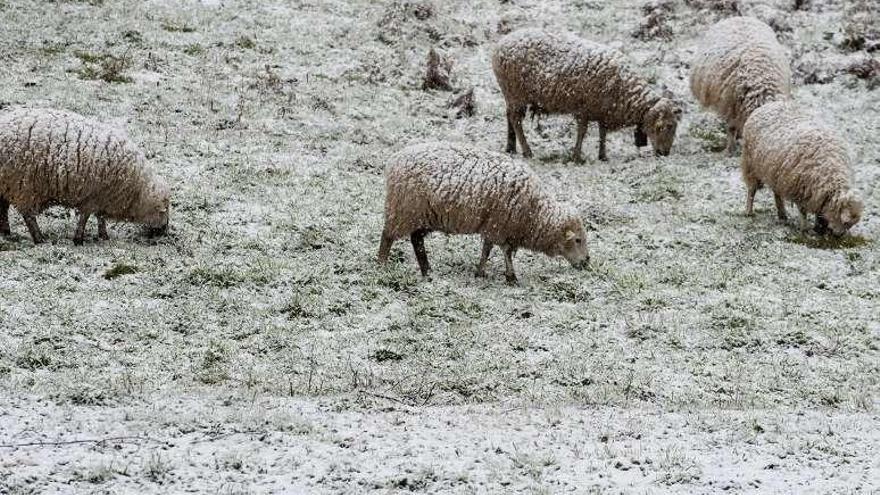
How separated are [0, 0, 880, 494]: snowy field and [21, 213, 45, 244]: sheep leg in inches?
8.9

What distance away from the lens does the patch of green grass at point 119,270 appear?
10.8 metres

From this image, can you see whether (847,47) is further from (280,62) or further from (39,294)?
(39,294)

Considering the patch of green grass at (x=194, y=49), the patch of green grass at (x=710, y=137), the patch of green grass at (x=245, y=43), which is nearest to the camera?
the patch of green grass at (x=710, y=137)

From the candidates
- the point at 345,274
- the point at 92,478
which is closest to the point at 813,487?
the point at 92,478

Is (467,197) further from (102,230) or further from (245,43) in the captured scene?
(245,43)

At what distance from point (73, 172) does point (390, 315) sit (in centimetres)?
465

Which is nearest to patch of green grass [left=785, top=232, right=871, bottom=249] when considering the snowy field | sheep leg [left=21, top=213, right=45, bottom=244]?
the snowy field

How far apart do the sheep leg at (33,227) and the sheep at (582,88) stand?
9.20 metres

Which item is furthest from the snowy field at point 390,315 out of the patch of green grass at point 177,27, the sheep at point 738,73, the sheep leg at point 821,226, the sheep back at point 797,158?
the patch of green grass at point 177,27

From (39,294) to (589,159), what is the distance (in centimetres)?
1070

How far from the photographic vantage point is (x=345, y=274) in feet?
37.9

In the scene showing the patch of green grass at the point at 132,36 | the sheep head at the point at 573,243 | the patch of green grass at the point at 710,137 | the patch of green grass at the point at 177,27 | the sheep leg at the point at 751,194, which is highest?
the patch of green grass at the point at 177,27

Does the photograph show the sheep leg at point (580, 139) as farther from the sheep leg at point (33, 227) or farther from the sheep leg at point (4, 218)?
the sheep leg at point (4, 218)

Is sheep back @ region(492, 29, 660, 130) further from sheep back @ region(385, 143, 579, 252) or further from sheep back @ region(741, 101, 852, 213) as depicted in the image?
sheep back @ region(385, 143, 579, 252)
